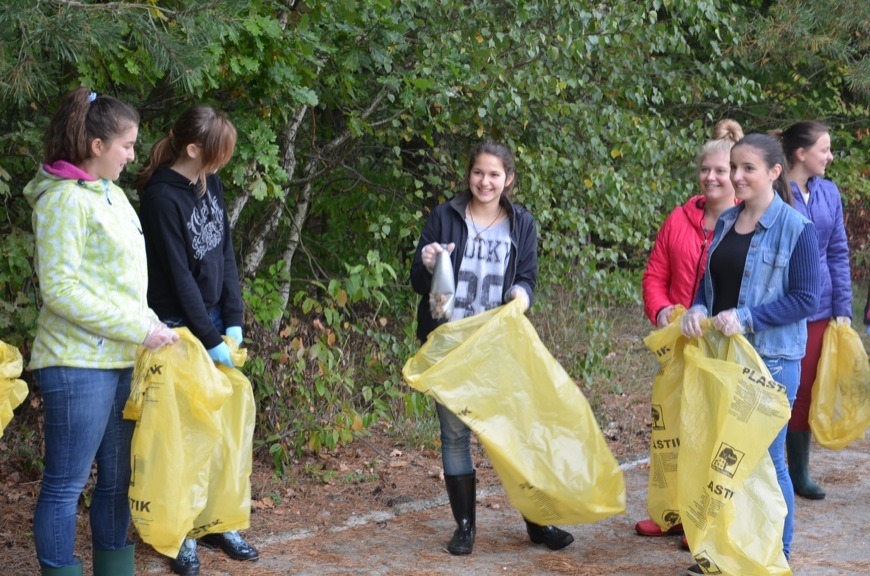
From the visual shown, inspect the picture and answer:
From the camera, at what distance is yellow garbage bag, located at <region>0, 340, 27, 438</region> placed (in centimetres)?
316

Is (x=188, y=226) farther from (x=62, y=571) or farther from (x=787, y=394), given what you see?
(x=787, y=394)

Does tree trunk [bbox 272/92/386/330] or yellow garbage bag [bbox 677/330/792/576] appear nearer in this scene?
yellow garbage bag [bbox 677/330/792/576]

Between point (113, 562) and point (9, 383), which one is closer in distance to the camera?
point (9, 383)

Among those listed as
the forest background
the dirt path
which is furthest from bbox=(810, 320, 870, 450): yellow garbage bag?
the forest background

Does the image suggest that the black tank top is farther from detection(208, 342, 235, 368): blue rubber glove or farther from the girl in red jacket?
detection(208, 342, 235, 368): blue rubber glove

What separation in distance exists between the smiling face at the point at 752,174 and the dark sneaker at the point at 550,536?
1622 mm

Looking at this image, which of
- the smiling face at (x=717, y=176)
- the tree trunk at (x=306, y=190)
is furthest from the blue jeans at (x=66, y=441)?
the tree trunk at (x=306, y=190)

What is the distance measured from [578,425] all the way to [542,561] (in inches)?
24.1

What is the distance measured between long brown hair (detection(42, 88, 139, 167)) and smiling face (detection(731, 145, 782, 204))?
223 cm

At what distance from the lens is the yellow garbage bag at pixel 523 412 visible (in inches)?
151

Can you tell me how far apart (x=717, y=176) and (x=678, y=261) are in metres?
0.42

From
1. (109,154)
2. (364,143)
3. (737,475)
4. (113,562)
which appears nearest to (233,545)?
(113,562)

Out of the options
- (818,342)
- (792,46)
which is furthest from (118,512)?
(792,46)

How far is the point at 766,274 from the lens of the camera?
3662mm
